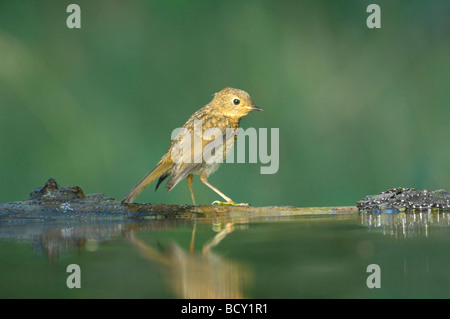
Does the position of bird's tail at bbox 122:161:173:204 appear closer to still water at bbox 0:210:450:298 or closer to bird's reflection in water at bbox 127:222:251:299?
A: still water at bbox 0:210:450:298

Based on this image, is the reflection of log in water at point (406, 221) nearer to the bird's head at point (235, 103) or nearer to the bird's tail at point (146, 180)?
the bird's tail at point (146, 180)

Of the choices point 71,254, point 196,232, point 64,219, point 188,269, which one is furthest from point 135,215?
point 188,269

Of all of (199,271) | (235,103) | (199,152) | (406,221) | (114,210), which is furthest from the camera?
(235,103)

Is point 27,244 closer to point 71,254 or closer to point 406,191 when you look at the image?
point 71,254

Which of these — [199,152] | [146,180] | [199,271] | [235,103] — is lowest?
[199,271]

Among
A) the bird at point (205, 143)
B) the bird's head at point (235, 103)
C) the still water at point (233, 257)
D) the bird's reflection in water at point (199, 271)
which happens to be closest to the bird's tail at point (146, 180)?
the bird at point (205, 143)

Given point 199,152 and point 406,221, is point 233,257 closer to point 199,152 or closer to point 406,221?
point 406,221

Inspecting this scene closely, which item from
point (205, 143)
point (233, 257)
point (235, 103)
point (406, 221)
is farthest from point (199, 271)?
point (235, 103)

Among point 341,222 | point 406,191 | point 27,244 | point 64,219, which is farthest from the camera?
point 406,191
